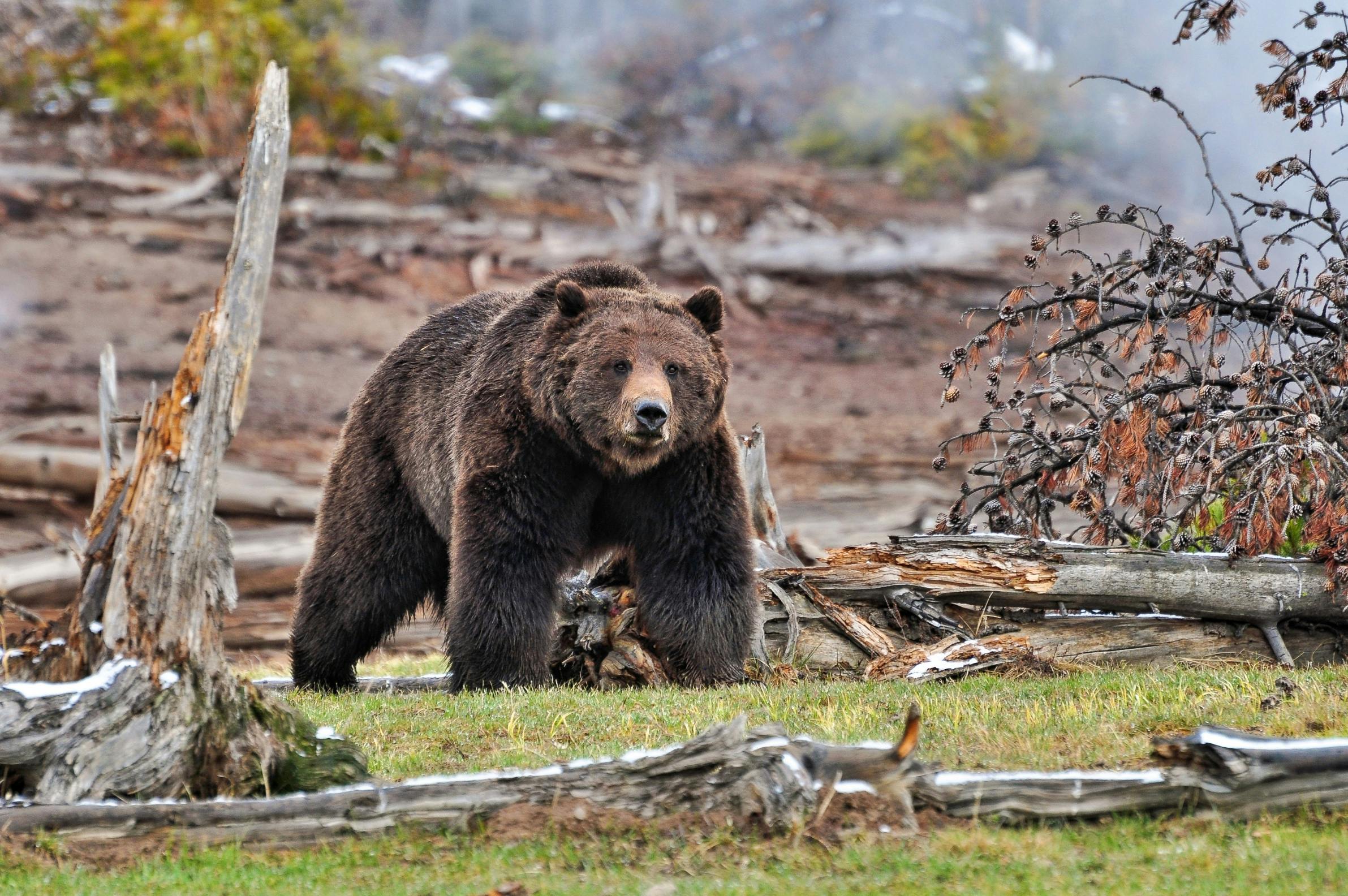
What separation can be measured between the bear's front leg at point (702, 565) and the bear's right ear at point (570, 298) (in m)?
1.04

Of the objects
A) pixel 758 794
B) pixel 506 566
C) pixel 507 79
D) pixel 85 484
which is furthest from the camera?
pixel 507 79

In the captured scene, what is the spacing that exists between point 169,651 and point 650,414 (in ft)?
9.19

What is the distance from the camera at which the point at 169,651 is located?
502 centimetres

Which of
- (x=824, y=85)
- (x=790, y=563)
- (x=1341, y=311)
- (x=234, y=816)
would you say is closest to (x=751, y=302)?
(x=824, y=85)

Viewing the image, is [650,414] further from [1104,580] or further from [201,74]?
[201,74]

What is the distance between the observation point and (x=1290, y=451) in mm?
7504

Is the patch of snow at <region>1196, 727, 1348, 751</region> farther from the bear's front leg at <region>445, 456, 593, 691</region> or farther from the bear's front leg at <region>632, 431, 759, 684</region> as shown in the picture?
the bear's front leg at <region>445, 456, 593, 691</region>

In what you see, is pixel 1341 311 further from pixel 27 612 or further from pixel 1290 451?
pixel 27 612

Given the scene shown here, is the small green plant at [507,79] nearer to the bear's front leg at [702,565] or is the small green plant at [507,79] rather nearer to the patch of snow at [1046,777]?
the bear's front leg at [702,565]

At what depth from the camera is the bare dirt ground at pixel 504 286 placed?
1869 centimetres

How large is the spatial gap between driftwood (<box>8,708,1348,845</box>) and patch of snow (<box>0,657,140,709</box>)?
379mm

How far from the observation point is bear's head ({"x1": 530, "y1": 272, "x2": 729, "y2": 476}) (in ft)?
24.6

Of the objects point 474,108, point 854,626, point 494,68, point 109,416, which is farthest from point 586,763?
point 494,68

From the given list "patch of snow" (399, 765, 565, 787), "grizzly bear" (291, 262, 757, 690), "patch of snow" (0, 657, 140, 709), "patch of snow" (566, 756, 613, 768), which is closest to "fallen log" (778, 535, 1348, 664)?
"grizzly bear" (291, 262, 757, 690)
